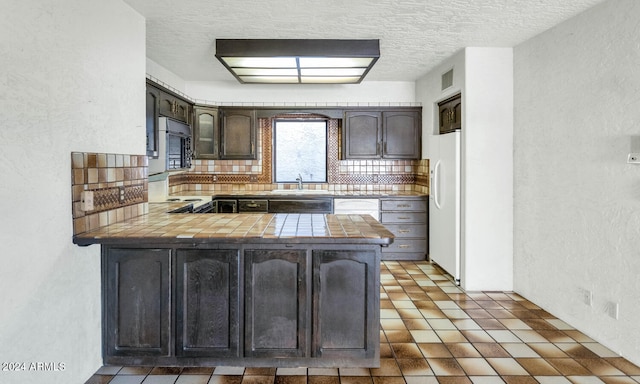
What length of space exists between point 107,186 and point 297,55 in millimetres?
2032

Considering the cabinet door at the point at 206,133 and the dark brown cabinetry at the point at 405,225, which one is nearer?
the dark brown cabinetry at the point at 405,225

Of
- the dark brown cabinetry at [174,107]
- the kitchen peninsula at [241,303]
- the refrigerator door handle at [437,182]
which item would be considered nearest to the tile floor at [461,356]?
the kitchen peninsula at [241,303]

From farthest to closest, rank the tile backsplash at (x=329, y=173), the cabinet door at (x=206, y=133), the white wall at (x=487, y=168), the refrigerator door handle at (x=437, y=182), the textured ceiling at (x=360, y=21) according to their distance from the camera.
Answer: the tile backsplash at (x=329, y=173) < the cabinet door at (x=206, y=133) < the refrigerator door handle at (x=437, y=182) < the white wall at (x=487, y=168) < the textured ceiling at (x=360, y=21)

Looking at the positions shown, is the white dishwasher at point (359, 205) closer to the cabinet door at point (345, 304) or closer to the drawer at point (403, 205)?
the drawer at point (403, 205)

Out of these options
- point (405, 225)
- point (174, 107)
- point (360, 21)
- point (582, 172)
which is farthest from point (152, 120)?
point (582, 172)

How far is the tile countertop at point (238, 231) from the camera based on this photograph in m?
2.49

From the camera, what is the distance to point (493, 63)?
169 inches

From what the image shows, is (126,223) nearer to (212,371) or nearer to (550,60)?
(212,371)

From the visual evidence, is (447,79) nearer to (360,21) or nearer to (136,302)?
(360,21)

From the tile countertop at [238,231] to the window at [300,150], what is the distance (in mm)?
2964

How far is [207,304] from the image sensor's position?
2.62 metres

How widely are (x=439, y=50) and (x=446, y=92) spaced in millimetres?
598

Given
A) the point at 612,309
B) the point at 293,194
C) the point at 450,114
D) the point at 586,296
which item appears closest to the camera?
the point at 612,309

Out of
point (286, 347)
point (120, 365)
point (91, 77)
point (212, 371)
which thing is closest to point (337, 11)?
point (91, 77)
